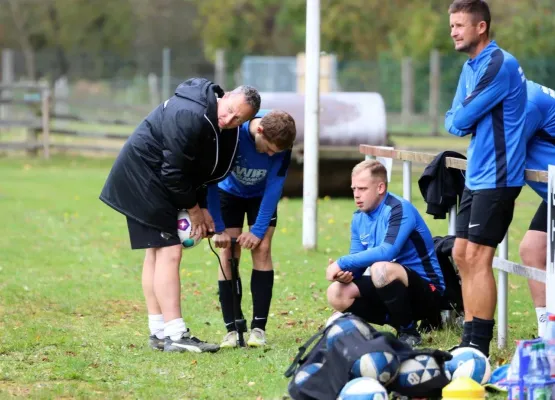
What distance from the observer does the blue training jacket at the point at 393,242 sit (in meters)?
6.73

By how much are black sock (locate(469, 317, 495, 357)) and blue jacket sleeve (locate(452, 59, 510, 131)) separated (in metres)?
1.17

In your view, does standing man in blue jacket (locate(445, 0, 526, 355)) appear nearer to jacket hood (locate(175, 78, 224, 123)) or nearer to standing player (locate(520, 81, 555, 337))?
standing player (locate(520, 81, 555, 337))

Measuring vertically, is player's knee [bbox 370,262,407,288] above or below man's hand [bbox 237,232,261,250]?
below

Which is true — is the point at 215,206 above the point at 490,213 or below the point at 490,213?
below

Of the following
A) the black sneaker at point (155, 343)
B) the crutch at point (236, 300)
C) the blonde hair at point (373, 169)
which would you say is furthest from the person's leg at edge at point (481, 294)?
the black sneaker at point (155, 343)

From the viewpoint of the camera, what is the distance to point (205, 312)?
8.64m

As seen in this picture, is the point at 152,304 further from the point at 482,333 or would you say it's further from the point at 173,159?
the point at 482,333

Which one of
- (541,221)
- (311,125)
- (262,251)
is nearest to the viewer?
(541,221)

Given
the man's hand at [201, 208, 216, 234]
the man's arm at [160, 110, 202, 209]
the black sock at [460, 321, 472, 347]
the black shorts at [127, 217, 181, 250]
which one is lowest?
the black sock at [460, 321, 472, 347]

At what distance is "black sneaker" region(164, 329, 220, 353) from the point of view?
6805 mm

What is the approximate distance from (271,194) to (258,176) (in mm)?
148

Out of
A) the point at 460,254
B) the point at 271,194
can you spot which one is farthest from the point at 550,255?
the point at 271,194

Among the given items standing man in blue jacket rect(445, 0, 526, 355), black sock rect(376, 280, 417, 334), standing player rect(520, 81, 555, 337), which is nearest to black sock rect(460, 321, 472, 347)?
standing man in blue jacket rect(445, 0, 526, 355)

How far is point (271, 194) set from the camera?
6938mm
